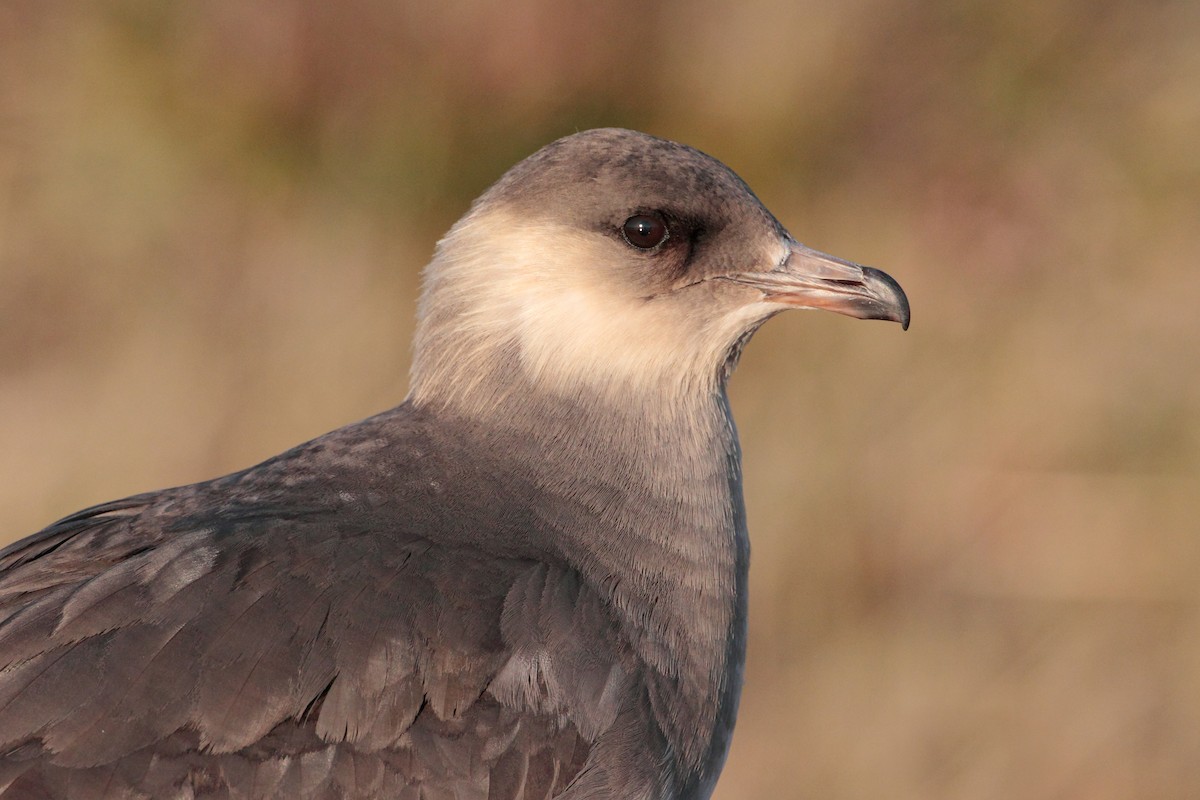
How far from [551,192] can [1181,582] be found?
3.57 metres

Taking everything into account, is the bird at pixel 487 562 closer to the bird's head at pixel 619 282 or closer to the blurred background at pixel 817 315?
the bird's head at pixel 619 282

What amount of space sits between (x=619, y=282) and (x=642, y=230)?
0.45 ft

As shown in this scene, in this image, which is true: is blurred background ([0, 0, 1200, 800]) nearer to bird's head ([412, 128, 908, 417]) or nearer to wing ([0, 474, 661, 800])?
bird's head ([412, 128, 908, 417])

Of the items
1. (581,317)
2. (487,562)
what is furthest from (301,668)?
(581,317)

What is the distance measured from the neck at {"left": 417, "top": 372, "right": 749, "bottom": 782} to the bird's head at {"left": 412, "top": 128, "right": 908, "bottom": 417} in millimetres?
56

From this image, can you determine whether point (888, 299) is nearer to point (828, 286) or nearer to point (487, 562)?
point (828, 286)

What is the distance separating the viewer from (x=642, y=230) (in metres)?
3.53

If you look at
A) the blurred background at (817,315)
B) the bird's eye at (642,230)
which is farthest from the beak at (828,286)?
the blurred background at (817,315)

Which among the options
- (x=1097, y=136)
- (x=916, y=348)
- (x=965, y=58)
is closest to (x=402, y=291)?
(x=916, y=348)

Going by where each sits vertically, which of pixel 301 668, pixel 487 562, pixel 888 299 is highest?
pixel 888 299

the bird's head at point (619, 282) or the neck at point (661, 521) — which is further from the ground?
the bird's head at point (619, 282)

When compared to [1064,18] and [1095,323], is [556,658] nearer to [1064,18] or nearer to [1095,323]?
[1095,323]

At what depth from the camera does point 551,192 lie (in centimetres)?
356

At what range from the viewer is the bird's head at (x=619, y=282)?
3488 mm
